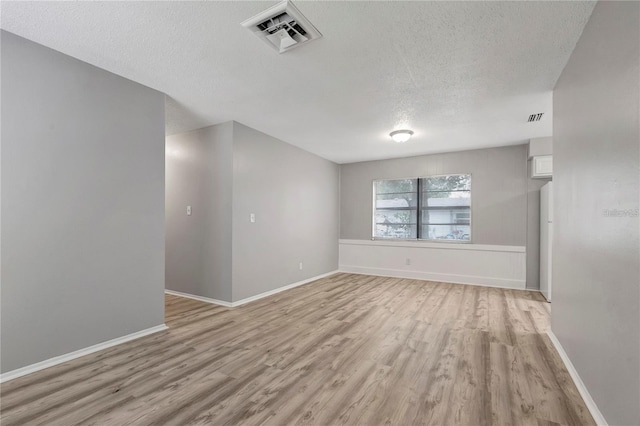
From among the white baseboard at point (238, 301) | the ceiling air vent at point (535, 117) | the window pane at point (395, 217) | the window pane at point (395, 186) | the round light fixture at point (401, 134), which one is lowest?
the white baseboard at point (238, 301)

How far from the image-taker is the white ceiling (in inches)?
74.3

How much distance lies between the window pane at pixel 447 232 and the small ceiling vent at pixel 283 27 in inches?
187

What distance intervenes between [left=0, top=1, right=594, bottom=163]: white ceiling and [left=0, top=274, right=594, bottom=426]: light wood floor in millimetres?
2586

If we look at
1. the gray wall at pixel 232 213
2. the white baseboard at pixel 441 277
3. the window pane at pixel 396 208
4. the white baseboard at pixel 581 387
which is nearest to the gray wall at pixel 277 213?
the gray wall at pixel 232 213

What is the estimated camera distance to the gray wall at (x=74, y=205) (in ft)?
6.93

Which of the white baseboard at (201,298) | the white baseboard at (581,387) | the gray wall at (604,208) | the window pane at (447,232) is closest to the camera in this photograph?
the gray wall at (604,208)

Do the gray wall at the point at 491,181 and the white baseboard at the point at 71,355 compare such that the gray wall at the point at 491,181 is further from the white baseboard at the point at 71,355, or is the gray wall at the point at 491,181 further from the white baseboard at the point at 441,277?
the white baseboard at the point at 71,355

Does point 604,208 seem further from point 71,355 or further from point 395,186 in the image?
point 395,186

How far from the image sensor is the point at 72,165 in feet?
7.92

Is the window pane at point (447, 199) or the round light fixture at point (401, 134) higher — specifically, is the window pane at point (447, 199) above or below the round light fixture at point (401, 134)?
below

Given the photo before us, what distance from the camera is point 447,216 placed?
5742mm

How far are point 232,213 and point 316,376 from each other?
248 centimetres

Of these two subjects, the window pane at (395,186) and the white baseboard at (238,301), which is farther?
the window pane at (395,186)

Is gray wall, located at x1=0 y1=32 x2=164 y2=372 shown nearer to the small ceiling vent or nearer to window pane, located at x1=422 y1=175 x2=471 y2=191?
the small ceiling vent
